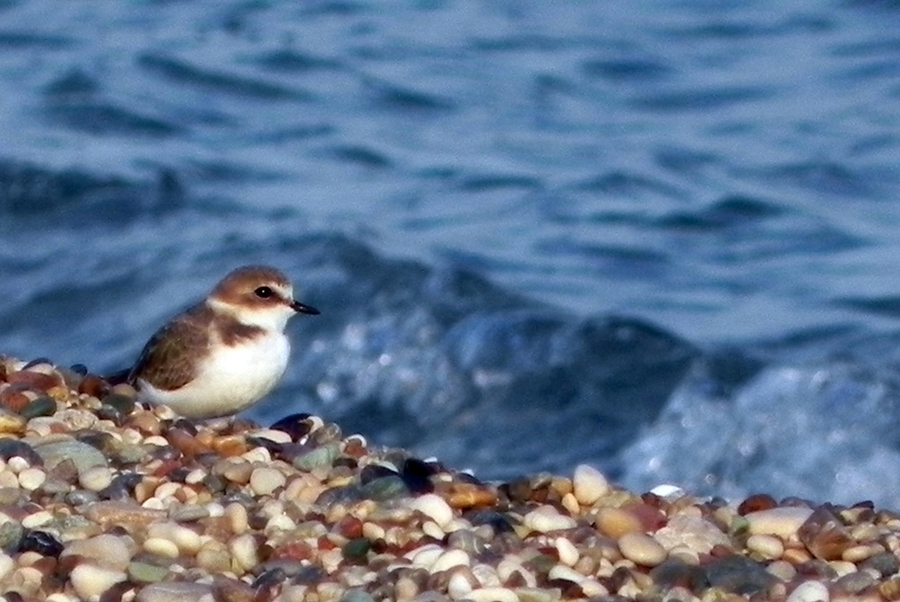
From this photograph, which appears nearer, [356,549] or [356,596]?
[356,596]

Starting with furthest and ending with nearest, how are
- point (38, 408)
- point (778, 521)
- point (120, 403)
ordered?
point (120, 403) → point (38, 408) → point (778, 521)

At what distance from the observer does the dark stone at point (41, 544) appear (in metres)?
Result: 5.54

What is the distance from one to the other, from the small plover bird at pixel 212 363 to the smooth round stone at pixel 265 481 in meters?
1.23

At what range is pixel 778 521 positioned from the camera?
6.06 meters

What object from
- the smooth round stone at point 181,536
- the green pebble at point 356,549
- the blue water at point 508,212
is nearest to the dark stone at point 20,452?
the smooth round stone at point 181,536

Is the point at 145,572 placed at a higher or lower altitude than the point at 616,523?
higher

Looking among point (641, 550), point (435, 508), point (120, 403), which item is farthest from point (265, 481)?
point (641, 550)

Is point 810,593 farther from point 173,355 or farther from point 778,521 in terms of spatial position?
point 173,355

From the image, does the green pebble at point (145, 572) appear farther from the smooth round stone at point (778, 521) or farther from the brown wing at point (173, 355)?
the brown wing at point (173, 355)

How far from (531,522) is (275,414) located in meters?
6.88

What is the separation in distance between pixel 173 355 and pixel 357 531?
2004 mm

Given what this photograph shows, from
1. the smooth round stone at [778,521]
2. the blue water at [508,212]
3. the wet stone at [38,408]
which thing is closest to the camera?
the smooth round stone at [778,521]

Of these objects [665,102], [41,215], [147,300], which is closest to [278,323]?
[147,300]

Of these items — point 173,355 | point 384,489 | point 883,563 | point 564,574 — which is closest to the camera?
point 564,574
